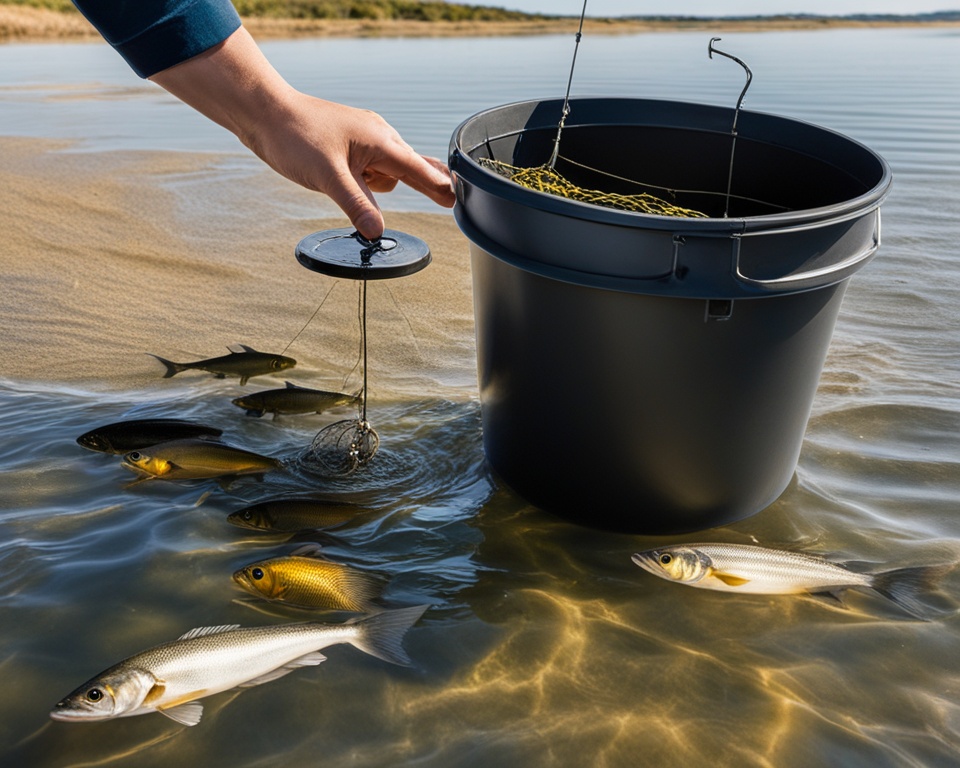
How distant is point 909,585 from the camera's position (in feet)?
8.46

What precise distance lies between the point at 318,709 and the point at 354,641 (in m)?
0.19

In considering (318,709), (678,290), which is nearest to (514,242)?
(678,290)

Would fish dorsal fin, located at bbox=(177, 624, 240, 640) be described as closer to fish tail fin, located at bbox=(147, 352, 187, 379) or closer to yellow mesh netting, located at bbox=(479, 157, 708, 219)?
yellow mesh netting, located at bbox=(479, 157, 708, 219)

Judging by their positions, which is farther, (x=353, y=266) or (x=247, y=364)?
(x=247, y=364)

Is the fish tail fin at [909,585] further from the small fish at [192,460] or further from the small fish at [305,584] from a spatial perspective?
the small fish at [192,460]

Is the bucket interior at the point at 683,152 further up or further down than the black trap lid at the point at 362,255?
further up

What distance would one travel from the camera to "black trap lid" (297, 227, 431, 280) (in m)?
2.56

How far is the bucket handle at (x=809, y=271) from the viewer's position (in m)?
2.15

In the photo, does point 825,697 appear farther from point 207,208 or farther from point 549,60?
point 549,60

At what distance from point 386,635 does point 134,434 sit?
1427mm

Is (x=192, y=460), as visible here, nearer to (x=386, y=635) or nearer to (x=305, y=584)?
(x=305, y=584)

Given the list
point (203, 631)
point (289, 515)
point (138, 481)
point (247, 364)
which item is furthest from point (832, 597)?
point (247, 364)

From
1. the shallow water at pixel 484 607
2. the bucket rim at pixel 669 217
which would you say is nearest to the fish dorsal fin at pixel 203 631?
the shallow water at pixel 484 607

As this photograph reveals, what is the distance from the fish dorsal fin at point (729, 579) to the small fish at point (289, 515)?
118 centimetres
